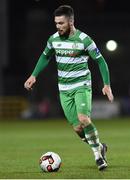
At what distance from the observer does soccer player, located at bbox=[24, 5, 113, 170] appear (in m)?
11.4

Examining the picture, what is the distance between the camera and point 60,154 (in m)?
15.5

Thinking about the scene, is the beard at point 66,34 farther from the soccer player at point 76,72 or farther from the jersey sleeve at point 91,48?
the jersey sleeve at point 91,48

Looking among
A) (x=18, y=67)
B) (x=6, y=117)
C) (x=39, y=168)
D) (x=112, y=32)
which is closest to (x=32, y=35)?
(x=112, y=32)

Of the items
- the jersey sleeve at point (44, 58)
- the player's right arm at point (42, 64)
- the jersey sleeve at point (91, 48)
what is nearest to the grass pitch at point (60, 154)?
the player's right arm at point (42, 64)

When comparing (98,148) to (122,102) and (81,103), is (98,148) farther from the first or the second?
(122,102)

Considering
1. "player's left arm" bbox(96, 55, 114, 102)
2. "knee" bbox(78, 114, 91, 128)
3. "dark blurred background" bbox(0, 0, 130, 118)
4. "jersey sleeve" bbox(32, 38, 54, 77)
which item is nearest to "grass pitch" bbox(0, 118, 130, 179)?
"knee" bbox(78, 114, 91, 128)

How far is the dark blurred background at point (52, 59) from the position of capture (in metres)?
39.8

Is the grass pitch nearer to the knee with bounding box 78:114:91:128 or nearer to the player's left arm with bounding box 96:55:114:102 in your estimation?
the knee with bounding box 78:114:91:128

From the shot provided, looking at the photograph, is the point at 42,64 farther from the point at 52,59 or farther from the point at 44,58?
the point at 52,59

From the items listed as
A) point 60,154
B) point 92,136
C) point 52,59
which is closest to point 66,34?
point 92,136

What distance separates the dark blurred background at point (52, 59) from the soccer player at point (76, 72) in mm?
26336

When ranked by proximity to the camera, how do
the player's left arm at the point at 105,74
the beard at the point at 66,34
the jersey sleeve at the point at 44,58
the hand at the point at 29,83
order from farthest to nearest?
1. the jersey sleeve at the point at 44,58
2. the hand at the point at 29,83
3. the beard at the point at 66,34
4. the player's left arm at the point at 105,74

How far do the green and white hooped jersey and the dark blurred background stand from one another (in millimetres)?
26422

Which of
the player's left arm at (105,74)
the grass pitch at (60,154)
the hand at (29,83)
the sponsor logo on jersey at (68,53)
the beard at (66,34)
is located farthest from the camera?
the hand at (29,83)
